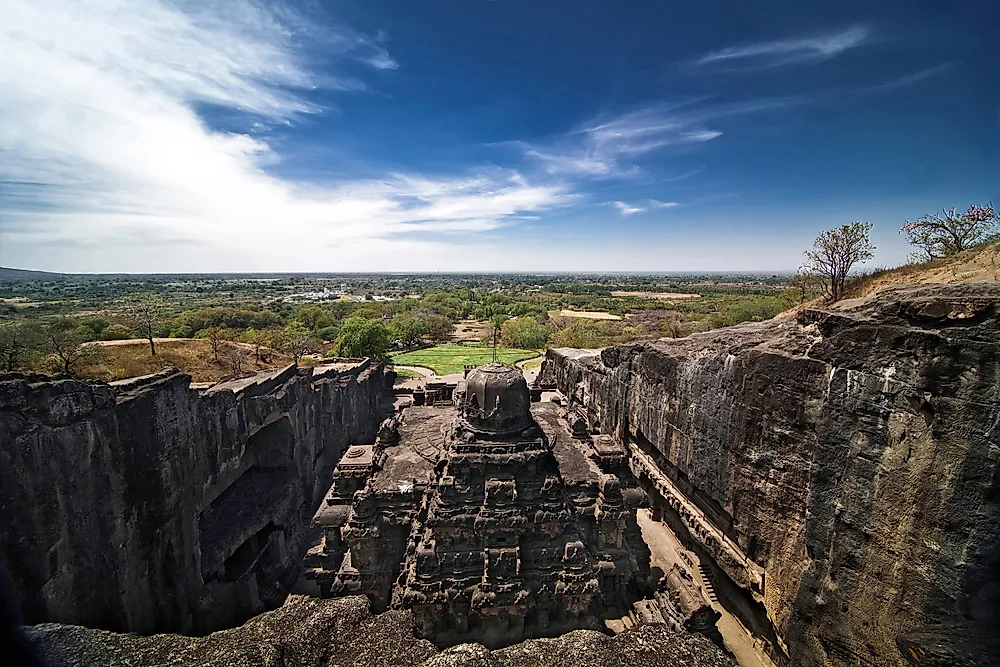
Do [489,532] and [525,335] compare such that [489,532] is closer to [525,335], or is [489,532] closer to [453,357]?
[453,357]

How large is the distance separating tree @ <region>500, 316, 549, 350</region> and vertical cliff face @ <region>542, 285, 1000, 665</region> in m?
48.2

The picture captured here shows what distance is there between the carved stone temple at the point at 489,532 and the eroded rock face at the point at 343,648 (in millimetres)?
3185

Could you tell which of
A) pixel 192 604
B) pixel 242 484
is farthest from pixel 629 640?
pixel 242 484

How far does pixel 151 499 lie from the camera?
468 inches

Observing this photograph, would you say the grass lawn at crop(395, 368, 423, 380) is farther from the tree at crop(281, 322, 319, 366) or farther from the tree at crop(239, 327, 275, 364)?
the tree at crop(239, 327, 275, 364)

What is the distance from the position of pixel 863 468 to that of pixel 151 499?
1838cm

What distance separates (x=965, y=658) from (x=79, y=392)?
19.6m

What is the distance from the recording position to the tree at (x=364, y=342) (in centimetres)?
4572

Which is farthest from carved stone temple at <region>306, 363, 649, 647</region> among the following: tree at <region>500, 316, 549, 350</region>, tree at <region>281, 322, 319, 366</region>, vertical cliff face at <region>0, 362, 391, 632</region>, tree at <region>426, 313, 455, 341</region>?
tree at <region>426, 313, 455, 341</region>

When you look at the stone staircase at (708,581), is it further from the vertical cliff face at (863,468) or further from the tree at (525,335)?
the tree at (525,335)

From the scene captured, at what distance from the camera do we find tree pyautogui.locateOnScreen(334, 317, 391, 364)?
45.7 metres

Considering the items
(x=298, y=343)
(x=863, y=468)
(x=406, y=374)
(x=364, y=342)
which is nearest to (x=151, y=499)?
(x=863, y=468)

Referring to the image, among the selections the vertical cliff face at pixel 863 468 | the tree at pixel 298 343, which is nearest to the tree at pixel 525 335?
the tree at pixel 298 343

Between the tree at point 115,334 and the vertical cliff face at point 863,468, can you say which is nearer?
the vertical cliff face at point 863,468
